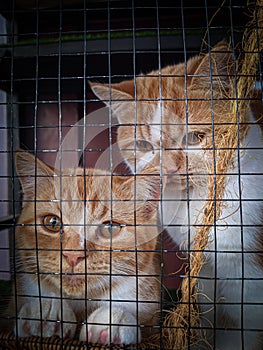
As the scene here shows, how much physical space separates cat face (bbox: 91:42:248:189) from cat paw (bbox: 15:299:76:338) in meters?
0.56

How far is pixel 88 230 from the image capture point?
1263mm

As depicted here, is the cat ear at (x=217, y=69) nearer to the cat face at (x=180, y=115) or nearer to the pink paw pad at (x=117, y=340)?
the cat face at (x=180, y=115)

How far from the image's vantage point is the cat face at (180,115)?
1.25 meters

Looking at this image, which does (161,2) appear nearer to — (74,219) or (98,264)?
(74,219)

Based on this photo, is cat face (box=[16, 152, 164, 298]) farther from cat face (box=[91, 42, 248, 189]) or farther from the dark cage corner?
cat face (box=[91, 42, 248, 189])

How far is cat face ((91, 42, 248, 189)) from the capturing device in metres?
1.25

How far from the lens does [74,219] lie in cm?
131

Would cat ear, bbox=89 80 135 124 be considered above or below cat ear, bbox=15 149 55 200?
above

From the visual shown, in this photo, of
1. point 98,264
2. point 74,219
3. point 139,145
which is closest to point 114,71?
point 139,145

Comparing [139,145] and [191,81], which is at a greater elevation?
[191,81]

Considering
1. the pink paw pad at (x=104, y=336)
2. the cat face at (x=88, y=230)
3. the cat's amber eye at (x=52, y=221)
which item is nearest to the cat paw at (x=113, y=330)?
the pink paw pad at (x=104, y=336)

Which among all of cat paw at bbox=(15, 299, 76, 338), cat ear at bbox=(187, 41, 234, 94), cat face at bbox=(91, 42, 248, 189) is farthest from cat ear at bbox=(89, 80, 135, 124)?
cat paw at bbox=(15, 299, 76, 338)

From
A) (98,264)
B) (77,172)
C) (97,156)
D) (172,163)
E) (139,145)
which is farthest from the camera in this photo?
(97,156)

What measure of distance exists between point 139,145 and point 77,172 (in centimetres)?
30
